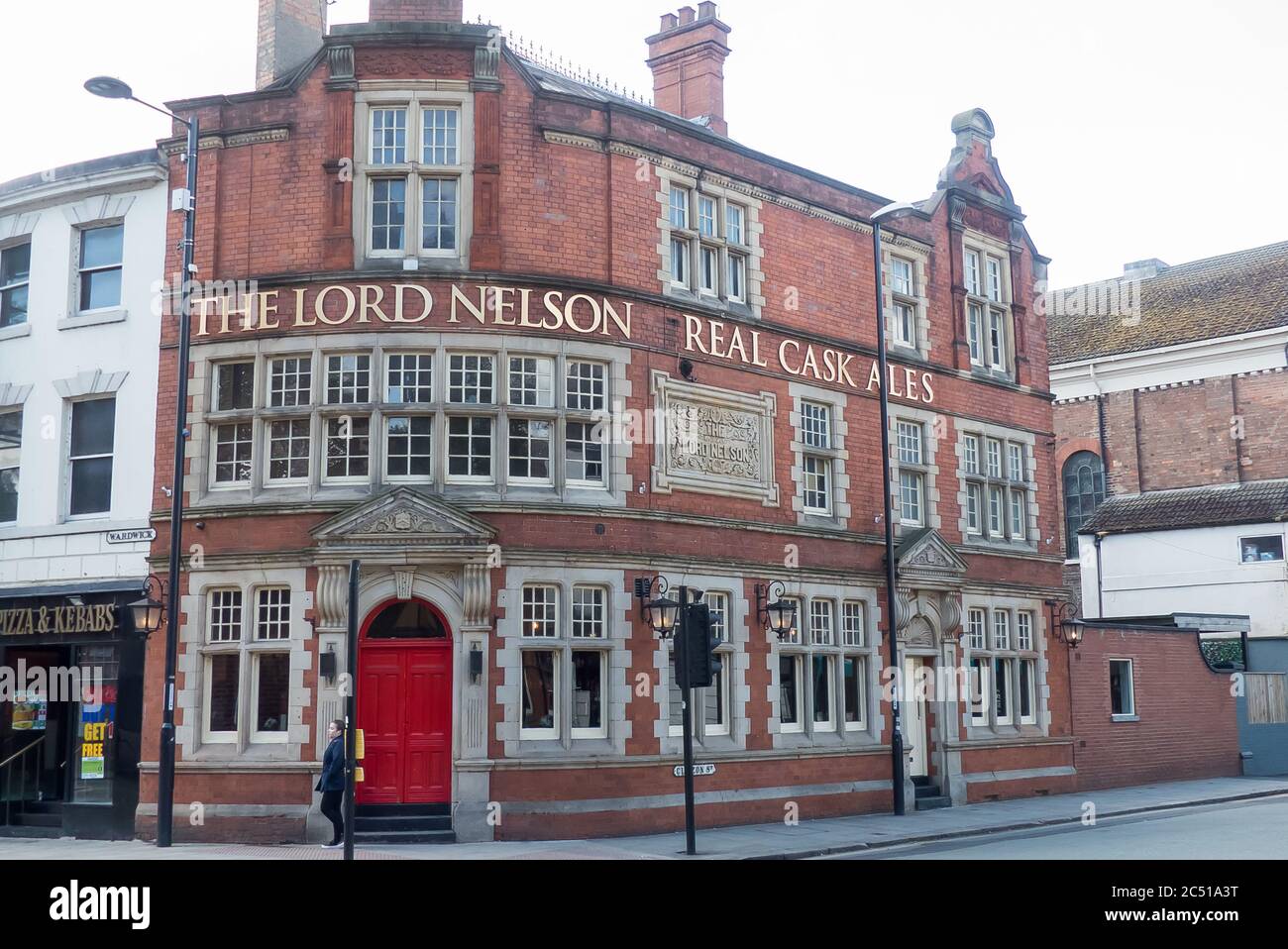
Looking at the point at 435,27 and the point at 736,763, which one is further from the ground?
the point at 435,27

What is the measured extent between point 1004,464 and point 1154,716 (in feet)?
25.1

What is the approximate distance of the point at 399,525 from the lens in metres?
19.6

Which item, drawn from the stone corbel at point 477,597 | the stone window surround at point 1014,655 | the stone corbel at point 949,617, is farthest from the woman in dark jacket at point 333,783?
the stone window surround at point 1014,655

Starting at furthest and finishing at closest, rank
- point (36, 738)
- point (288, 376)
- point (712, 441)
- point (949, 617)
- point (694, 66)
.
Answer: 1. point (694, 66)
2. point (949, 617)
3. point (712, 441)
4. point (36, 738)
5. point (288, 376)

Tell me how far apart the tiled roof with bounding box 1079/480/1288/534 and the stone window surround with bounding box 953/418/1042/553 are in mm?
10628

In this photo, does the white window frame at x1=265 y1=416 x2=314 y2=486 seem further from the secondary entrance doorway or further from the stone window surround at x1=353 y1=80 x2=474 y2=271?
the stone window surround at x1=353 y1=80 x2=474 y2=271

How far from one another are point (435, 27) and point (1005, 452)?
15.7 m

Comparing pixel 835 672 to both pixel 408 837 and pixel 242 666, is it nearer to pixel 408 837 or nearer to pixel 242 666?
pixel 408 837

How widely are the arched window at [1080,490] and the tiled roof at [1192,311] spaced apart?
3.41 metres

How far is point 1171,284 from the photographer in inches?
1768

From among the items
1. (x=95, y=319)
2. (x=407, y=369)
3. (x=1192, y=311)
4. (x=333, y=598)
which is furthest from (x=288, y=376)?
(x=1192, y=311)
